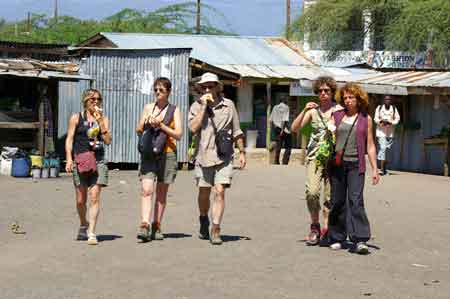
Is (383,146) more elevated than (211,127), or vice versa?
(211,127)

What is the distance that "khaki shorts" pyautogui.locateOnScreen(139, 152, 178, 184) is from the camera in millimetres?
11094

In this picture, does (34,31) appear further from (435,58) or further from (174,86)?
(174,86)

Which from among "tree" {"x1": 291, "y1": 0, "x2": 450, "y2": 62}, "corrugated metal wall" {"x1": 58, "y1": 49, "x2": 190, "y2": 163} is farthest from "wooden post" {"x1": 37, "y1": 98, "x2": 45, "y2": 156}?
"tree" {"x1": 291, "y1": 0, "x2": 450, "y2": 62}

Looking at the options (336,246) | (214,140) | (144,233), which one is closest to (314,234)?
(336,246)

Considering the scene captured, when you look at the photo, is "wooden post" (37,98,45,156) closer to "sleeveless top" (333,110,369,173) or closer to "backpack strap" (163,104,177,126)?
"backpack strap" (163,104,177,126)

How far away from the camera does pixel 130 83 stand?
2334cm

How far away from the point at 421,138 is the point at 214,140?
1520 cm

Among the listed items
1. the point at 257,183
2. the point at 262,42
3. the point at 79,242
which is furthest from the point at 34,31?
the point at 79,242

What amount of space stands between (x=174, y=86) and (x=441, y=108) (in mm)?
6542

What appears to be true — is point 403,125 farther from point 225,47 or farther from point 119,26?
point 119,26

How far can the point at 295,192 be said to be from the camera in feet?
60.5

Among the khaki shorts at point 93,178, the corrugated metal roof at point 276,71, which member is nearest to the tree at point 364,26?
the corrugated metal roof at point 276,71

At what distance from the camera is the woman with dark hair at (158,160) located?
36.0ft

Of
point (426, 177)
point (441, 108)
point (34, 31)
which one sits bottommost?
point (426, 177)
